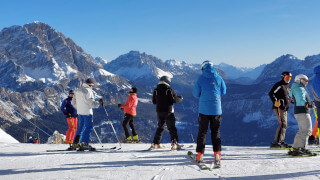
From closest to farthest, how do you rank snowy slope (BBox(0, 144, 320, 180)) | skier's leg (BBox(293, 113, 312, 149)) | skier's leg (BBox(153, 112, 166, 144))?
1. snowy slope (BBox(0, 144, 320, 180))
2. skier's leg (BBox(293, 113, 312, 149))
3. skier's leg (BBox(153, 112, 166, 144))

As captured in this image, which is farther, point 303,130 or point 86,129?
point 86,129

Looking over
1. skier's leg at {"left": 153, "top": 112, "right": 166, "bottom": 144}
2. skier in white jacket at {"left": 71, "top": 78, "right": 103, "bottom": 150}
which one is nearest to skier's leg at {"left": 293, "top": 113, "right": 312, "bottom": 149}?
skier's leg at {"left": 153, "top": 112, "right": 166, "bottom": 144}

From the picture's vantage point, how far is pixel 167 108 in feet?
35.6

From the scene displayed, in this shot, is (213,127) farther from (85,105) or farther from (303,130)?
(85,105)

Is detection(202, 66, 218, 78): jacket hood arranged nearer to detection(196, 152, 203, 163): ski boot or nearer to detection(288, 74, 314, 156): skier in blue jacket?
detection(196, 152, 203, 163): ski boot

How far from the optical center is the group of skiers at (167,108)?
7680mm

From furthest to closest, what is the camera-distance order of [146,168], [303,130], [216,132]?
1. [303,130]
2. [216,132]
3. [146,168]

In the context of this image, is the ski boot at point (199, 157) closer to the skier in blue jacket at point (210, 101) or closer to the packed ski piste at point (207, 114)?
the packed ski piste at point (207, 114)

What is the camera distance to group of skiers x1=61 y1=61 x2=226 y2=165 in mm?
7680

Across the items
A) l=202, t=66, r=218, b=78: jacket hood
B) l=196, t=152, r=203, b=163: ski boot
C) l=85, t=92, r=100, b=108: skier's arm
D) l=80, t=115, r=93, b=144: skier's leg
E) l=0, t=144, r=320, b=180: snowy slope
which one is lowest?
l=0, t=144, r=320, b=180: snowy slope

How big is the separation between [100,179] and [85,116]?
476 cm

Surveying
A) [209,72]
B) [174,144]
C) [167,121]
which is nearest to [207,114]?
[209,72]

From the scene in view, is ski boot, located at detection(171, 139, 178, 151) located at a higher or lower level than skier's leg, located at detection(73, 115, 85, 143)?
lower

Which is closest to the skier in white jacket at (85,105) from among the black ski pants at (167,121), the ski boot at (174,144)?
the black ski pants at (167,121)
